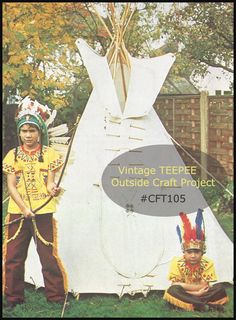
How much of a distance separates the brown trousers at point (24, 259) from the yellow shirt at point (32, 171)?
118 mm

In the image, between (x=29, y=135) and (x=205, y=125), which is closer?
(x=29, y=135)

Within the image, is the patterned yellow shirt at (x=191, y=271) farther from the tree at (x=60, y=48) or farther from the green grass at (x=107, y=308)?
the tree at (x=60, y=48)

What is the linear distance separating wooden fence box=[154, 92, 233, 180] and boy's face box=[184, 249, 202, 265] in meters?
0.61

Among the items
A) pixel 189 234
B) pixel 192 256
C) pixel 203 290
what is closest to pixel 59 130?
pixel 189 234

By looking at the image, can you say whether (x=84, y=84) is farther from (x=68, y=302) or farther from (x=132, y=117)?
(x=68, y=302)

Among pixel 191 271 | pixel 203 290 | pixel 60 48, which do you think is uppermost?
pixel 60 48

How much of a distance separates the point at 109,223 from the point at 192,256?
2.18ft

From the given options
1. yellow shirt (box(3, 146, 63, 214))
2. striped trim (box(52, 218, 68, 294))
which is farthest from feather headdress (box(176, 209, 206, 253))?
yellow shirt (box(3, 146, 63, 214))

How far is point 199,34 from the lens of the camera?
3.73 m

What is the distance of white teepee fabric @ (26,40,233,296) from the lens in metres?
3.68

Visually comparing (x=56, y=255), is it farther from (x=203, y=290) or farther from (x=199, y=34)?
(x=199, y=34)

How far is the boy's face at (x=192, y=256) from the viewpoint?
146 inches

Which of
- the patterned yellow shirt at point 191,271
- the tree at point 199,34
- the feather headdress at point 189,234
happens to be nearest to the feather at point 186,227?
the feather headdress at point 189,234

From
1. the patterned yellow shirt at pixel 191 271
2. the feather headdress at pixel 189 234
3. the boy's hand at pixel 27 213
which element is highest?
the boy's hand at pixel 27 213
